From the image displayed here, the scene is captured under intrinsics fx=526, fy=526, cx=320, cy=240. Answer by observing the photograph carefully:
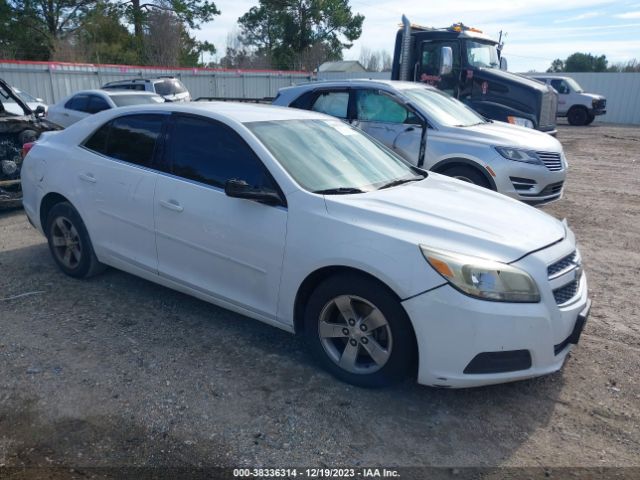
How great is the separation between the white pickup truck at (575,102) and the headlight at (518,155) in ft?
63.1

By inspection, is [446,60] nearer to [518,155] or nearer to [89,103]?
[518,155]

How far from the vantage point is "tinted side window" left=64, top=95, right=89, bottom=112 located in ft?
38.5

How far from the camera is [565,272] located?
122 inches

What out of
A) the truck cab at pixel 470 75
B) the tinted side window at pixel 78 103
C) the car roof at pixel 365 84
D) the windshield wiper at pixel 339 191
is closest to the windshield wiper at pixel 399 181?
the windshield wiper at pixel 339 191

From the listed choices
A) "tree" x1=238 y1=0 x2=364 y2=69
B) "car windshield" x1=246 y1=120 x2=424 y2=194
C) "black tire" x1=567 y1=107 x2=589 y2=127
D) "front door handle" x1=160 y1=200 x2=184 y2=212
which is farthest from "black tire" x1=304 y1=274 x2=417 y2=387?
"tree" x1=238 y1=0 x2=364 y2=69

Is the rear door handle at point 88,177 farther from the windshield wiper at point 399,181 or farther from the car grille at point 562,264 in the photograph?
the car grille at point 562,264

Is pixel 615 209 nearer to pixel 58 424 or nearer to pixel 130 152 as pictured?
pixel 130 152

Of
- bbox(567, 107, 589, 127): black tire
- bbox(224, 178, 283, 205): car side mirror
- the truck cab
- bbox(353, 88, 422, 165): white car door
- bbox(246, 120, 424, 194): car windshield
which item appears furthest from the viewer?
bbox(567, 107, 589, 127): black tire

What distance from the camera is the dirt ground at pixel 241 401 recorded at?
271 centimetres

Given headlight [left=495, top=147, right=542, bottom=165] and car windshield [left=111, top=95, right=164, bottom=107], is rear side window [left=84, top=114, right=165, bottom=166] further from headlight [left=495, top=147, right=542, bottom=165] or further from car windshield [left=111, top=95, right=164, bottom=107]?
car windshield [left=111, top=95, right=164, bottom=107]

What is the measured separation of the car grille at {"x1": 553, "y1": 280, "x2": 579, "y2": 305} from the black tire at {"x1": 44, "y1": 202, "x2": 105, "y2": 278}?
3.69 meters

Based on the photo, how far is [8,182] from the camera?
6.84 metres

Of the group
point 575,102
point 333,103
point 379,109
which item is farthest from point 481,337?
point 575,102

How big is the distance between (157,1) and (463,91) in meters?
27.2
